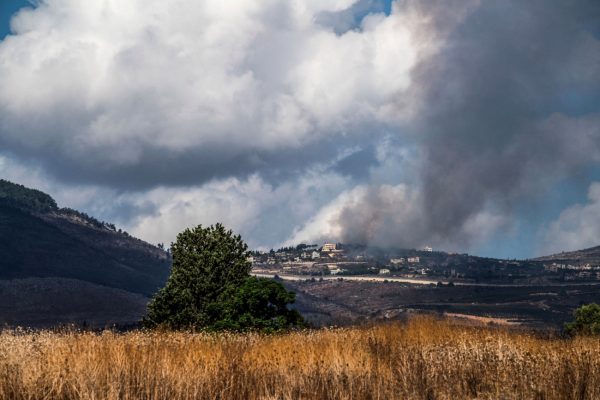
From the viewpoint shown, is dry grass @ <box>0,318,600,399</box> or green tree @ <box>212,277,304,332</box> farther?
green tree @ <box>212,277,304,332</box>

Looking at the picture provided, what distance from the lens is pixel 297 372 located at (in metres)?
13.1

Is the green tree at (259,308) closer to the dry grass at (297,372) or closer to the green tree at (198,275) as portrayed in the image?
the green tree at (198,275)

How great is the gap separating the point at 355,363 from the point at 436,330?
227 inches

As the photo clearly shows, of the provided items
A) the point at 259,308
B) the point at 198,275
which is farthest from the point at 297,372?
the point at 198,275

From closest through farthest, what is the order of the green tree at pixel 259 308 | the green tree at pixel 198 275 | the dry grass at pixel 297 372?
1. the dry grass at pixel 297 372
2. the green tree at pixel 259 308
3. the green tree at pixel 198 275

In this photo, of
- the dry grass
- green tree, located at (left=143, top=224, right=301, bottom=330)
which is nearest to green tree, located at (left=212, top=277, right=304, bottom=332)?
green tree, located at (left=143, top=224, right=301, bottom=330)

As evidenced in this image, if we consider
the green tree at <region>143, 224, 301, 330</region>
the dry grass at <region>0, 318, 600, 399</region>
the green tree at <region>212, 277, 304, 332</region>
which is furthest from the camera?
the green tree at <region>143, 224, 301, 330</region>

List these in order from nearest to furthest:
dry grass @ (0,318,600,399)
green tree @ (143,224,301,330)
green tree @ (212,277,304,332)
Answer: dry grass @ (0,318,600,399) < green tree @ (212,277,304,332) < green tree @ (143,224,301,330)

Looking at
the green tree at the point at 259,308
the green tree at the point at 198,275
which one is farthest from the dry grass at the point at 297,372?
the green tree at the point at 198,275

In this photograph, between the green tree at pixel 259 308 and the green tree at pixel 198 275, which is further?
the green tree at pixel 198 275

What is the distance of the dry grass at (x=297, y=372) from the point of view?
38.8ft

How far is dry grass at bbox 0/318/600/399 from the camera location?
11836mm

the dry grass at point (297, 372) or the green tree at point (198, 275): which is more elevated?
the green tree at point (198, 275)

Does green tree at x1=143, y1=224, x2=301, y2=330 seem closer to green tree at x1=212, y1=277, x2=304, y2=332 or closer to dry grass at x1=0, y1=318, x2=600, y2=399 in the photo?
green tree at x1=212, y1=277, x2=304, y2=332
